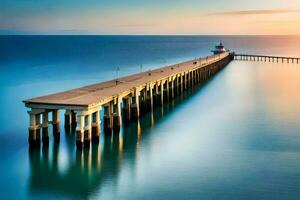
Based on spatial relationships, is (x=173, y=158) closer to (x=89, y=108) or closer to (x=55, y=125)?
(x=89, y=108)

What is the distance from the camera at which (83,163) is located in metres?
20.7

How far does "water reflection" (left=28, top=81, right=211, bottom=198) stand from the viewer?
57.9 ft

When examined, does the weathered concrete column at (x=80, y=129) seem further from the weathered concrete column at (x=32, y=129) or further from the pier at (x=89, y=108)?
the weathered concrete column at (x=32, y=129)

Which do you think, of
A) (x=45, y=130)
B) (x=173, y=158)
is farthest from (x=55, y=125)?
(x=173, y=158)

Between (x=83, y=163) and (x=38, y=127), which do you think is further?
(x=38, y=127)

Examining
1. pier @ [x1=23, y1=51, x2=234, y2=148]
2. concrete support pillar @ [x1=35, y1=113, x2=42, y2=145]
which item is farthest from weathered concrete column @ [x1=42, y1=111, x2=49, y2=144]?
concrete support pillar @ [x1=35, y1=113, x2=42, y2=145]

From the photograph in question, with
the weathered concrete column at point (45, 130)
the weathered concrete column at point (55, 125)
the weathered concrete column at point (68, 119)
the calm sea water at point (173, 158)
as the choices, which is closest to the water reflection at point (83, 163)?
the calm sea water at point (173, 158)

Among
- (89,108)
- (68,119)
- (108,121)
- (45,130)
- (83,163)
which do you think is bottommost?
(83,163)

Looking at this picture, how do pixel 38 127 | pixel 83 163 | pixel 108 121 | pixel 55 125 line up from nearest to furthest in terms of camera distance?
pixel 83 163
pixel 38 127
pixel 55 125
pixel 108 121

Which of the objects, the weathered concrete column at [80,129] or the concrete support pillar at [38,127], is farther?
the concrete support pillar at [38,127]

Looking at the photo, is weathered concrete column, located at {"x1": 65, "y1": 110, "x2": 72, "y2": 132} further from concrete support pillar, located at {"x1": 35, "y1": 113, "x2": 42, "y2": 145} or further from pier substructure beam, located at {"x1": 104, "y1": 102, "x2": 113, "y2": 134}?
concrete support pillar, located at {"x1": 35, "y1": 113, "x2": 42, "y2": 145}

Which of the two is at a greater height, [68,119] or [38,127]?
[68,119]

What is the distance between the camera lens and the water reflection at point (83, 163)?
17656mm

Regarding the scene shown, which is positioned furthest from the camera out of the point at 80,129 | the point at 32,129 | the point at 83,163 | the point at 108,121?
the point at 108,121
